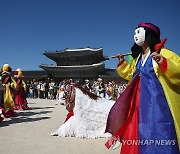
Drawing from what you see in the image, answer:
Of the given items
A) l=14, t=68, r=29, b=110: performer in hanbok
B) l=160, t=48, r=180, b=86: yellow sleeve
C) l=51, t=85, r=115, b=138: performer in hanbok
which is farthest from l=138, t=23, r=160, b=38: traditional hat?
l=14, t=68, r=29, b=110: performer in hanbok

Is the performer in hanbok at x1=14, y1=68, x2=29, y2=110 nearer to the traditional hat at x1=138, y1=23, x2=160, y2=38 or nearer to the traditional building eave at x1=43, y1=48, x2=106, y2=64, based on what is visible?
the traditional hat at x1=138, y1=23, x2=160, y2=38

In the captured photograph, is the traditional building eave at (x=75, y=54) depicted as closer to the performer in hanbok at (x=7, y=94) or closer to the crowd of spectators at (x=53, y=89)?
the crowd of spectators at (x=53, y=89)

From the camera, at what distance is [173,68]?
8.27 ft

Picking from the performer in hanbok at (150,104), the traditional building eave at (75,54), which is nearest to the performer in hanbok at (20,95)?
the performer in hanbok at (150,104)

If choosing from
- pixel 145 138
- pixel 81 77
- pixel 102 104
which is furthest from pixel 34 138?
pixel 81 77

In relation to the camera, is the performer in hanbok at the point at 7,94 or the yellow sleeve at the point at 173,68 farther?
the performer in hanbok at the point at 7,94

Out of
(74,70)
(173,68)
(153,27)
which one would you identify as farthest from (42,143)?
(74,70)

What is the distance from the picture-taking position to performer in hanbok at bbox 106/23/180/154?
2.55 metres

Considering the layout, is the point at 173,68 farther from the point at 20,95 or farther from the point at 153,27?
the point at 20,95

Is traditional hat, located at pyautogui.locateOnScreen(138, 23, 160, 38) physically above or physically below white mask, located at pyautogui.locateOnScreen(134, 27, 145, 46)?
above

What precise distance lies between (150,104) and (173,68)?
444 mm

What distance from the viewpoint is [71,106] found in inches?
238

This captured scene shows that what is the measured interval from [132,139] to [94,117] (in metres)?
3.14

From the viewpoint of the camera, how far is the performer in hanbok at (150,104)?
8.36 feet
